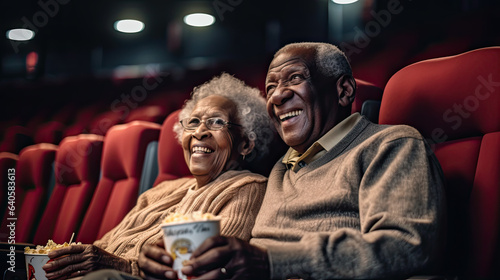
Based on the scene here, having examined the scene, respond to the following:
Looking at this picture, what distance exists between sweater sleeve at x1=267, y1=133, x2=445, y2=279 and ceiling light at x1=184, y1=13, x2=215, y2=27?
2.34 metres

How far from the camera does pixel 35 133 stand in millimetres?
2445

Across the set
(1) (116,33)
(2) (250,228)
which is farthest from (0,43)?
(2) (250,228)

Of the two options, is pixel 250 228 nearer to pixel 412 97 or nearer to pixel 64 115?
pixel 412 97

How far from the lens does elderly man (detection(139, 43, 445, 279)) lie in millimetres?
642

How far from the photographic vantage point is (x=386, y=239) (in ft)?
2.12

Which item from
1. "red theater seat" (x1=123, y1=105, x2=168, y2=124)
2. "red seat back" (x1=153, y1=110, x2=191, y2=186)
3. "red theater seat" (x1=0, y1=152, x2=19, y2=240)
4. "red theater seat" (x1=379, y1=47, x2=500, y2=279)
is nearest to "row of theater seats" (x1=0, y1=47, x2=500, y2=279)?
"red theater seat" (x1=379, y1=47, x2=500, y2=279)

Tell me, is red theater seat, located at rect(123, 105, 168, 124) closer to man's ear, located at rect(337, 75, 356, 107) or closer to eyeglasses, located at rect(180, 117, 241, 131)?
eyeglasses, located at rect(180, 117, 241, 131)

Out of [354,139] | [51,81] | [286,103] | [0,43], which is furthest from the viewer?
[0,43]

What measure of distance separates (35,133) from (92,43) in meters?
1.06

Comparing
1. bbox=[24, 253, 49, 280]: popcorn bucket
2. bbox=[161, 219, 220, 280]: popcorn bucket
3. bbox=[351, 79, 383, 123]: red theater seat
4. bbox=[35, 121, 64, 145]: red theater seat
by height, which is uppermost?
bbox=[35, 121, 64, 145]: red theater seat

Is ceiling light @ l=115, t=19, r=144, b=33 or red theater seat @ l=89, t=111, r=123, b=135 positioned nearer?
red theater seat @ l=89, t=111, r=123, b=135

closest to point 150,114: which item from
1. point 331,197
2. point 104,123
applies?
point 104,123

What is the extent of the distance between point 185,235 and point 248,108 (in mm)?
707

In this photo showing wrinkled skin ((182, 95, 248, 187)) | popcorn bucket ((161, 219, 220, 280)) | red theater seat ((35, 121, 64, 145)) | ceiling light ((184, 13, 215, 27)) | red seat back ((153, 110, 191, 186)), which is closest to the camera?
popcorn bucket ((161, 219, 220, 280))
